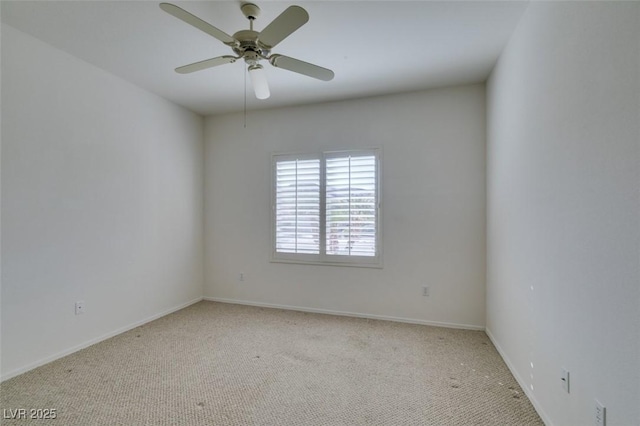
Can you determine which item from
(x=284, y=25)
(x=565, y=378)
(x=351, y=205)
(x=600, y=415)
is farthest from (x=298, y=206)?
(x=600, y=415)

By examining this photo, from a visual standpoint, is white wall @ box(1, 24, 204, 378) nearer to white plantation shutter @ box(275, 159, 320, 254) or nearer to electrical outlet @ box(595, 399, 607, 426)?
white plantation shutter @ box(275, 159, 320, 254)

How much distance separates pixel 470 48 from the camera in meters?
2.46

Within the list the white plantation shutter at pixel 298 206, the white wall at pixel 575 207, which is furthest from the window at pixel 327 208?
the white wall at pixel 575 207

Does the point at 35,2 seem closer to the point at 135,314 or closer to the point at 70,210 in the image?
the point at 70,210

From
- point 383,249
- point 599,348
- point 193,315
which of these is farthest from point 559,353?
point 193,315

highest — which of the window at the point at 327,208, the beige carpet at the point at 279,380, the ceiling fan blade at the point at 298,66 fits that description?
the ceiling fan blade at the point at 298,66

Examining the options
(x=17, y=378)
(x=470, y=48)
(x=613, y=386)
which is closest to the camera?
(x=613, y=386)

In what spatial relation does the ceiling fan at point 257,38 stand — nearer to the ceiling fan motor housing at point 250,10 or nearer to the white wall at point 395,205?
the ceiling fan motor housing at point 250,10

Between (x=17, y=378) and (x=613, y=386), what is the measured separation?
3561 mm

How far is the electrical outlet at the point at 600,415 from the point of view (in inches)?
48.2

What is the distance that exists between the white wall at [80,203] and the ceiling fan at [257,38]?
132 cm

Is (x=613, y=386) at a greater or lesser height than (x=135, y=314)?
greater

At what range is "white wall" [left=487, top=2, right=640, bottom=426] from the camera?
1100 mm

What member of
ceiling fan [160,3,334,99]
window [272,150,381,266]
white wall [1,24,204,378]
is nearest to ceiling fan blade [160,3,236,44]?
ceiling fan [160,3,334,99]
